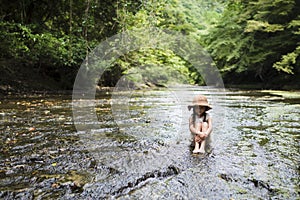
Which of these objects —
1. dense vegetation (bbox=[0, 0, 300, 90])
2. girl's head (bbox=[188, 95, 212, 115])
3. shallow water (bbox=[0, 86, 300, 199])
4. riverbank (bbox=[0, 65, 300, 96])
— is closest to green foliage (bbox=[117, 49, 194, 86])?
dense vegetation (bbox=[0, 0, 300, 90])

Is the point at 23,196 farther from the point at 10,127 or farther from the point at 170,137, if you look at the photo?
the point at 10,127

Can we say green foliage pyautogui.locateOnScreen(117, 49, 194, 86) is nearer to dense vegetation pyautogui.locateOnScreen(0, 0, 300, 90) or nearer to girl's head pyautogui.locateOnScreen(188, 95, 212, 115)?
dense vegetation pyautogui.locateOnScreen(0, 0, 300, 90)

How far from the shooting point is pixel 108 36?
10695 mm

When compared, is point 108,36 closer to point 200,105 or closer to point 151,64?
point 151,64

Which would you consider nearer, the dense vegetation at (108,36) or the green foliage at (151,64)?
the dense vegetation at (108,36)

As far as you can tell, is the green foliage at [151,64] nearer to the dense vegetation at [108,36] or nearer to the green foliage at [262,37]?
the dense vegetation at [108,36]

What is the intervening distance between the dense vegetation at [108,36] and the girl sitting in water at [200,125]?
3.85 meters

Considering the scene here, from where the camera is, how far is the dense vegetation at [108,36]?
855 centimetres

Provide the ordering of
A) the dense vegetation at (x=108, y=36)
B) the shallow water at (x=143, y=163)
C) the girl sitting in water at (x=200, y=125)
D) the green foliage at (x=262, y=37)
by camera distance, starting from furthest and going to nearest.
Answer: the green foliage at (x=262, y=37), the dense vegetation at (x=108, y=36), the girl sitting in water at (x=200, y=125), the shallow water at (x=143, y=163)

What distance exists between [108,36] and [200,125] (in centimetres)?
822

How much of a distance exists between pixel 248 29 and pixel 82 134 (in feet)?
45.5

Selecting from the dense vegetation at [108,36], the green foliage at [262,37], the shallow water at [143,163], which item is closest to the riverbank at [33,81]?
the dense vegetation at [108,36]

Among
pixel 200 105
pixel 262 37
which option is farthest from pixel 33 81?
pixel 262 37

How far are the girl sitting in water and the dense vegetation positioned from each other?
3.85 m
